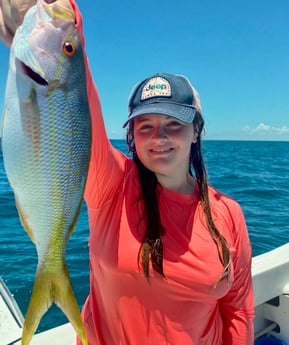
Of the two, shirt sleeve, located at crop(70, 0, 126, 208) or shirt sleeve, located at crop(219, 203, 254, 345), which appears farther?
shirt sleeve, located at crop(219, 203, 254, 345)

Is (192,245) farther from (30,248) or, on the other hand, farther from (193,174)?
(30,248)

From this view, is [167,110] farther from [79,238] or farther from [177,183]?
[79,238]

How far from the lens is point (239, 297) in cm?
202

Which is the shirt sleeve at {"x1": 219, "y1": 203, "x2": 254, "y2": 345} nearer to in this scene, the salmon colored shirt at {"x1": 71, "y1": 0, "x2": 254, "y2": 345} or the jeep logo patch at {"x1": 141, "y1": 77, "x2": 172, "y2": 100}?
the salmon colored shirt at {"x1": 71, "y1": 0, "x2": 254, "y2": 345}

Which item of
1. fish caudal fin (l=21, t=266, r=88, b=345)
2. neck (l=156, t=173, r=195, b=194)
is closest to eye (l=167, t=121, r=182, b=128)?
neck (l=156, t=173, r=195, b=194)

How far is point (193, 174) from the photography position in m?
2.12

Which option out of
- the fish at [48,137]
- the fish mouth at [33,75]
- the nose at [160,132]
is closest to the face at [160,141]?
the nose at [160,132]

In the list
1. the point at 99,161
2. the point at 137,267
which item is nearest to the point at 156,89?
the point at 99,161

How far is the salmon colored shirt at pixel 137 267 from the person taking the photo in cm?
164

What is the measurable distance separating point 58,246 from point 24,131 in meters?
0.44

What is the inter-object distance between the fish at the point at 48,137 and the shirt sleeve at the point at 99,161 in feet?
0.38

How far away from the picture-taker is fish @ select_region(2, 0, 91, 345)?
121 centimetres

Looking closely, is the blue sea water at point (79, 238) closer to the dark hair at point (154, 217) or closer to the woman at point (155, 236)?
the dark hair at point (154, 217)

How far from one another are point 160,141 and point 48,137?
612 mm
